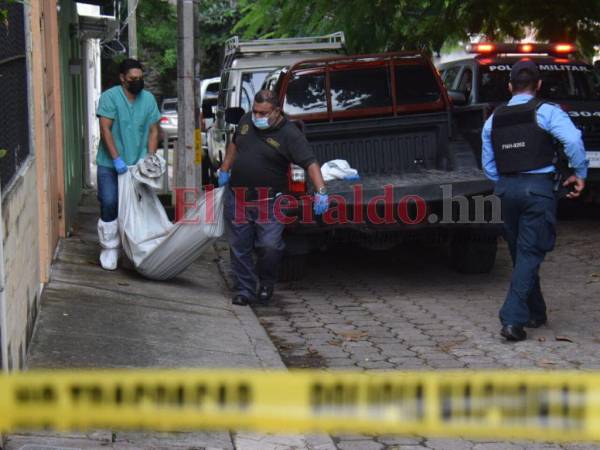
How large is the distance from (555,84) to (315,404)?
436 inches

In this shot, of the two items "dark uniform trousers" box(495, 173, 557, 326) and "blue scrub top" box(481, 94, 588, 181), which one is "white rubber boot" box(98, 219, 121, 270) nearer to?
"dark uniform trousers" box(495, 173, 557, 326)

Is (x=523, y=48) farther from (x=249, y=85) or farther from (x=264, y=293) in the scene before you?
(x=264, y=293)

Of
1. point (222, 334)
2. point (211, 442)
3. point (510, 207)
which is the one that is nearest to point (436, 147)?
point (510, 207)

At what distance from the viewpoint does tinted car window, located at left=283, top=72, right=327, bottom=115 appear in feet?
34.3

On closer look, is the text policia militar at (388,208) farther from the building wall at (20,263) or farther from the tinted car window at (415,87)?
the building wall at (20,263)

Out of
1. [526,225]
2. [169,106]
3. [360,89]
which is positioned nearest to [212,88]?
[169,106]

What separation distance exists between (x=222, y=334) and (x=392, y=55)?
12.9 feet

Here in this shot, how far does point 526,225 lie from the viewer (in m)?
7.58

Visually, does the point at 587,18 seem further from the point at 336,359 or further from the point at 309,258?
the point at 336,359

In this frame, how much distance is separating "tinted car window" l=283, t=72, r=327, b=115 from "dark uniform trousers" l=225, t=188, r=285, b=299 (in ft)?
5.63

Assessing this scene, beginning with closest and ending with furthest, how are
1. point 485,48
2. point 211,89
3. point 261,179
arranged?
1. point 261,179
2. point 485,48
3. point 211,89

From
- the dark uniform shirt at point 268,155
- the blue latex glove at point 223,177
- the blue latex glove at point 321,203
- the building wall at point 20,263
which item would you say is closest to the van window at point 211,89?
the blue latex glove at point 223,177

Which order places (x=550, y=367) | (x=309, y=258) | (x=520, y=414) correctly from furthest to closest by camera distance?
(x=309, y=258), (x=550, y=367), (x=520, y=414)

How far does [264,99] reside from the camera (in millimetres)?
8781
